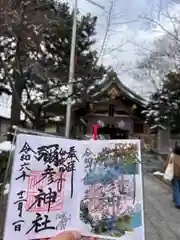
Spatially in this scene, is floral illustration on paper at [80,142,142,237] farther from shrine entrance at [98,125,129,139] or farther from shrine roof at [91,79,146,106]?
shrine entrance at [98,125,129,139]

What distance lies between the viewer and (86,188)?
2914 millimetres

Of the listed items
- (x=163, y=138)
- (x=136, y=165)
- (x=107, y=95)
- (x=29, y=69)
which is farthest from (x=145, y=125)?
(x=136, y=165)

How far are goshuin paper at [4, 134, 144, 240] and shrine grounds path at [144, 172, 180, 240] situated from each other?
2862mm

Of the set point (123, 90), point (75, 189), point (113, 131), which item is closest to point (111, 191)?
point (75, 189)

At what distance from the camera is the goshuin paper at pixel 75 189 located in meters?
2.70

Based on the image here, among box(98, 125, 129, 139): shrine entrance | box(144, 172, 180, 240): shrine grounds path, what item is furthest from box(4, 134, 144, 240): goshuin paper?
box(98, 125, 129, 139): shrine entrance

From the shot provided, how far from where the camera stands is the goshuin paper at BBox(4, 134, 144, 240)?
2697 mm

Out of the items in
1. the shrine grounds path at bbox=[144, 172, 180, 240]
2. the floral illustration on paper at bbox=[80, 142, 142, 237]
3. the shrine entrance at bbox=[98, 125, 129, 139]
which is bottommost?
the shrine grounds path at bbox=[144, 172, 180, 240]

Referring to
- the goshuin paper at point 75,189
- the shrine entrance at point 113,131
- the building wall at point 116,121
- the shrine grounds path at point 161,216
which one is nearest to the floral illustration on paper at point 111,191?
the goshuin paper at point 75,189

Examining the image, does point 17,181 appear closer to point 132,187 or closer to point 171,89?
point 132,187

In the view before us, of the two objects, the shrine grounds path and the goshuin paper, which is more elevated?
the goshuin paper

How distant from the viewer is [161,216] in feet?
22.6

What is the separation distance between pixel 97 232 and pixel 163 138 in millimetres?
19067

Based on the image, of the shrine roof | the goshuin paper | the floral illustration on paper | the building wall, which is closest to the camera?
the goshuin paper
